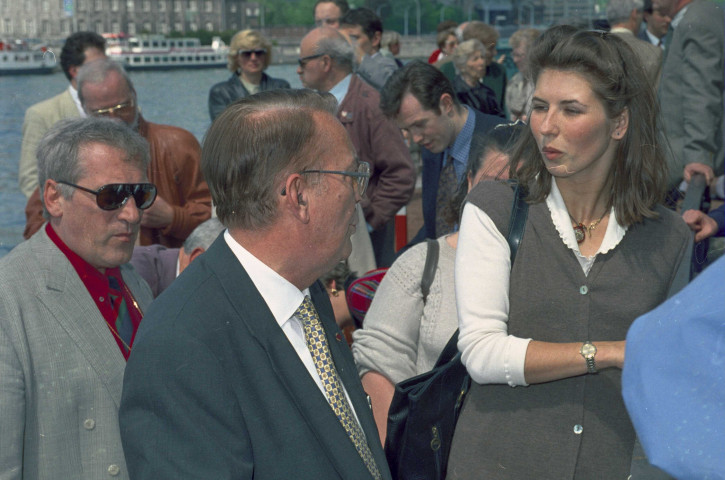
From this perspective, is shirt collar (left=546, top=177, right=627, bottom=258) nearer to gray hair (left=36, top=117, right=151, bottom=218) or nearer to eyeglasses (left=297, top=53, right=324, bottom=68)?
gray hair (left=36, top=117, right=151, bottom=218)

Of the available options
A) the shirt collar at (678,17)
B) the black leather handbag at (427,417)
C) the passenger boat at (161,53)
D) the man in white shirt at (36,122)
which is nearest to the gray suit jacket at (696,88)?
the shirt collar at (678,17)

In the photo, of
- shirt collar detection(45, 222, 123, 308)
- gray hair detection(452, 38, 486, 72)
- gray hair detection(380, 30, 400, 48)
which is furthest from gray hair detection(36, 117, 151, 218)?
gray hair detection(380, 30, 400, 48)

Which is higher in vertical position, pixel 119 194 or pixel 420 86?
pixel 420 86

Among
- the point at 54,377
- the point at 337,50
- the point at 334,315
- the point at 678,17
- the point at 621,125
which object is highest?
the point at 678,17

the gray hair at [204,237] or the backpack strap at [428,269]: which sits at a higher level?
the backpack strap at [428,269]

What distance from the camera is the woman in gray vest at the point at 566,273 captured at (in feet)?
6.75

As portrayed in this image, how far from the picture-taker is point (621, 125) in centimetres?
220

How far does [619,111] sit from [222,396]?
1201 mm

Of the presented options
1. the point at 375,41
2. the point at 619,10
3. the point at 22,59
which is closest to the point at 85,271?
the point at 619,10

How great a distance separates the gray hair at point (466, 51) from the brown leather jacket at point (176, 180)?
12.9 ft

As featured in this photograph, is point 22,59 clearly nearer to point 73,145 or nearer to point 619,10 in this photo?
point 619,10

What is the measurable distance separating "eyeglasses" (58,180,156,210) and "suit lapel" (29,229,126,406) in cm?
23

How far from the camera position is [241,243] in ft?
6.09

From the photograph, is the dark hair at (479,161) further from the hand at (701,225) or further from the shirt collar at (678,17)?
the shirt collar at (678,17)
